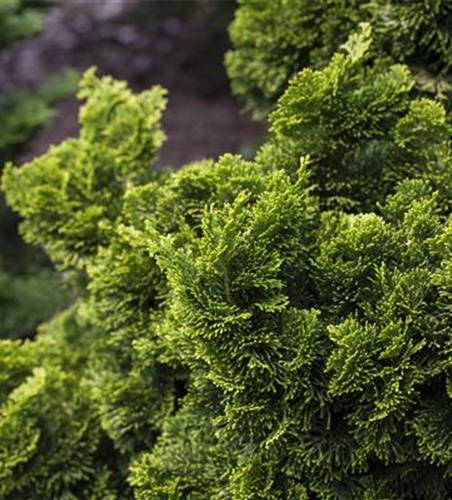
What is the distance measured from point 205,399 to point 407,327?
0.76 meters

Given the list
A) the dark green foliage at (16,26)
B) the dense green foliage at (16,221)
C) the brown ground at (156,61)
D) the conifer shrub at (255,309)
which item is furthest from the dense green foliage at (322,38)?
the brown ground at (156,61)

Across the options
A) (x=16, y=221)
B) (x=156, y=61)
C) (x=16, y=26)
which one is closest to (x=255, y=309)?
(x=16, y=26)

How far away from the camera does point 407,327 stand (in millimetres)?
2166

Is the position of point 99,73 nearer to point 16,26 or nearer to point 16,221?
point 16,221

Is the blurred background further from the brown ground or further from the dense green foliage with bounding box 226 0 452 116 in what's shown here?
the dense green foliage with bounding box 226 0 452 116

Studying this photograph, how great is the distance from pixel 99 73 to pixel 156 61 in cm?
84

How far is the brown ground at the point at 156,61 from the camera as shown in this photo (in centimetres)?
833

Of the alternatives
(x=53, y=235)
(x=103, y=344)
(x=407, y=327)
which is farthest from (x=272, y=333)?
(x=53, y=235)

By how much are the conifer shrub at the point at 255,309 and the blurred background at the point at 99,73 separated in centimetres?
232

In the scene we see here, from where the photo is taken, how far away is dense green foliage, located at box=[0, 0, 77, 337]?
5.45 metres

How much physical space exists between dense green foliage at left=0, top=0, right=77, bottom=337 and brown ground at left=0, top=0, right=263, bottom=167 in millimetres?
2266

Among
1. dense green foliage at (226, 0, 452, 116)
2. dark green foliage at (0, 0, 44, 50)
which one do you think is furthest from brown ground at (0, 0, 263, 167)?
dense green foliage at (226, 0, 452, 116)

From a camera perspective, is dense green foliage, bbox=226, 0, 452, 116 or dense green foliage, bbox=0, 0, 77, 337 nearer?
dense green foliage, bbox=226, 0, 452, 116

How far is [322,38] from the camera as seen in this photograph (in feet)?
10.9
